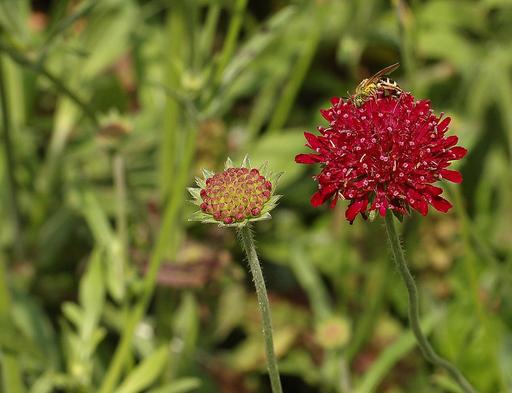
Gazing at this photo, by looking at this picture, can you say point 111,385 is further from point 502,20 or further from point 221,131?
point 502,20

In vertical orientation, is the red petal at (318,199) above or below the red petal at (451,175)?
below

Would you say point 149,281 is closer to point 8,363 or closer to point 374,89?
point 8,363

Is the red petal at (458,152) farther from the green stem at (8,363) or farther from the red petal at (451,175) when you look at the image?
the green stem at (8,363)

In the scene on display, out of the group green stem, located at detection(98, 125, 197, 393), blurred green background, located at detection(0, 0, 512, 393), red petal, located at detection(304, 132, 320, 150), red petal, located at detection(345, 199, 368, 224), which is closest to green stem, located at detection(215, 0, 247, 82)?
blurred green background, located at detection(0, 0, 512, 393)

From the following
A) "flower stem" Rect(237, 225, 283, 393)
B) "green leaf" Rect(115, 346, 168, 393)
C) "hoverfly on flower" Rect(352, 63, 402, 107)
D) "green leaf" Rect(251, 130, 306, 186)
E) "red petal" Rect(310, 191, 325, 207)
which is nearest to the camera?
"flower stem" Rect(237, 225, 283, 393)

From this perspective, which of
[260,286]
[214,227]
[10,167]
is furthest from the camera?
[214,227]

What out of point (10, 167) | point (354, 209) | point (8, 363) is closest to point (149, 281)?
point (8, 363)

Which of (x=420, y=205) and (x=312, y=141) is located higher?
(x=312, y=141)

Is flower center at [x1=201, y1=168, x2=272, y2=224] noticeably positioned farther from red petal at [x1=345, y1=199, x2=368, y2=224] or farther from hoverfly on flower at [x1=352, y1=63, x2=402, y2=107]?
hoverfly on flower at [x1=352, y1=63, x2=402, y2=107]

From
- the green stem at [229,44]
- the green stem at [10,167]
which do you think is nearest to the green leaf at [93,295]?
the green stem at [10,167]
